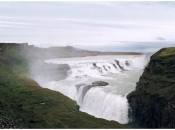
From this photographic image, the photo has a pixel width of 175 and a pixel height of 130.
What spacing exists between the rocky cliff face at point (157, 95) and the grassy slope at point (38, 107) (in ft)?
15.9

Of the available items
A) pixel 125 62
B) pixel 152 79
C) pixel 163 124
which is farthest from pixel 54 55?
pixel 163 124

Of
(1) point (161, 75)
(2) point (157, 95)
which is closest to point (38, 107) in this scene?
(2) point (157, 95)

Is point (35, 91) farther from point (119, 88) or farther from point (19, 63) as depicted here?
point (19, 63)

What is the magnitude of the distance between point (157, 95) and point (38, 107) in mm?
14994

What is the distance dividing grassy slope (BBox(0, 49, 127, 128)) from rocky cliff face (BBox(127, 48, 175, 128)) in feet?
15.9

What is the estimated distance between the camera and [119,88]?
141 ft

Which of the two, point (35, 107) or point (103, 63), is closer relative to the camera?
point (35, 107)

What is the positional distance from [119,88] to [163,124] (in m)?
12.5

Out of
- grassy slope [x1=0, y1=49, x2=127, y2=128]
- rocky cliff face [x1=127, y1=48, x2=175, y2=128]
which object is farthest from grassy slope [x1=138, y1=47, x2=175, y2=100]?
grassy slope [x1=0, y1=49, x2=127, y2=128]

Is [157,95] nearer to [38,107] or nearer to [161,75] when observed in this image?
[161,75]

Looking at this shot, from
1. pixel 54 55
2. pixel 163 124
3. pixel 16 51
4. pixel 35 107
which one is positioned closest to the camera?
pixel 163 124

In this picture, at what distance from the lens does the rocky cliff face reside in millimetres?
31516

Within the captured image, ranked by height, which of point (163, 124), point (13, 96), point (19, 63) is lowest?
point (163, 124)

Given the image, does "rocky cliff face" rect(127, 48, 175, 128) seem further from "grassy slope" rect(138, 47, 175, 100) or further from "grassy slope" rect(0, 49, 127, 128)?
"grassy slope" rect(0, 49, 127, 128)
